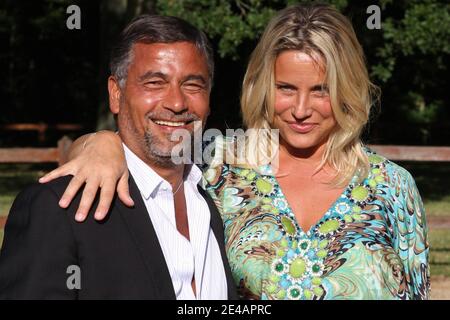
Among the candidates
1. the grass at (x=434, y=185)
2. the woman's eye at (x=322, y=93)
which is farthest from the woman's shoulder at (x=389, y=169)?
the grass at (x=434, y=185)

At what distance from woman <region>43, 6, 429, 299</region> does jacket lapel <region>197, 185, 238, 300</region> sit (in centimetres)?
14

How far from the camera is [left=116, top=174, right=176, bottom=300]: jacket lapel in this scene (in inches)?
112

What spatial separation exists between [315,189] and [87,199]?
1385 mm

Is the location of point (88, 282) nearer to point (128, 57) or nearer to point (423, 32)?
point (128, 57)

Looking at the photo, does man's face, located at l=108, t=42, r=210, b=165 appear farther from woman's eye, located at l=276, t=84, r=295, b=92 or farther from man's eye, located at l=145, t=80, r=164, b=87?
woman's eye, located at l=276, t=84, r=295, b=92

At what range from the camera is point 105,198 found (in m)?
2.84

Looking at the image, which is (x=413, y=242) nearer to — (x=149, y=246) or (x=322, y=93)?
(x=322, y=93)

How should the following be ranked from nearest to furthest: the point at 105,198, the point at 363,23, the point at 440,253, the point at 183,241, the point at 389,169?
the point at 105,198 < the point at 183,241 < the point at 389,169 < the point at 440,253 < the point at 363,23

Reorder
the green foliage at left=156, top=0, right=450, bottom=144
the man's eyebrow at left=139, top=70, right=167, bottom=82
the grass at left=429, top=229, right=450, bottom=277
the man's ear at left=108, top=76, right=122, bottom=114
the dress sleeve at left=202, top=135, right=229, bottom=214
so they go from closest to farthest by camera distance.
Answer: the man's eyebrow at left=139, top=70, right=167, bottom=82 → the man's ear at left=108, top=76, right=122, bottom=114 → the dress sleeve at left=202, top=135, right=229, bottom=214 → the grass at left=429, top=229, right=450, bottom=277 → the green foliage at left=156, top=0, right=450, bottom=144

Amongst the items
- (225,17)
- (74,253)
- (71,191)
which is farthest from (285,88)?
(225,17)

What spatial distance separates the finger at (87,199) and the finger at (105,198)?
0.03 metres

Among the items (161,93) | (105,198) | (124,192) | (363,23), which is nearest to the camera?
(105,198)

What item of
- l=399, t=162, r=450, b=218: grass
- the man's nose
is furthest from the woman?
l=399, t=162, r=450, b=218: grass
